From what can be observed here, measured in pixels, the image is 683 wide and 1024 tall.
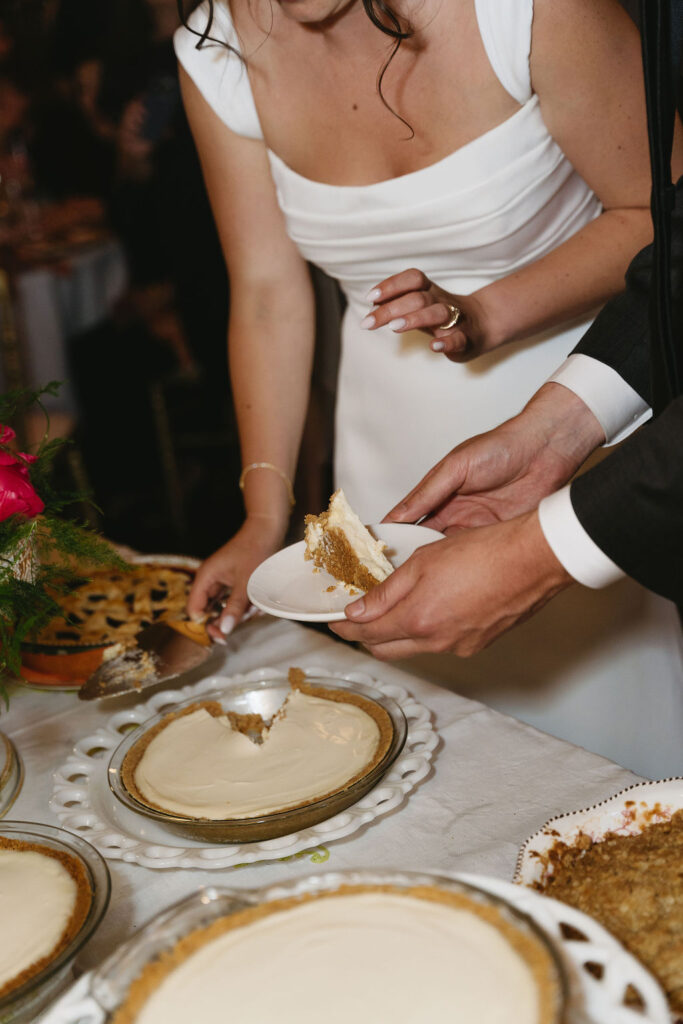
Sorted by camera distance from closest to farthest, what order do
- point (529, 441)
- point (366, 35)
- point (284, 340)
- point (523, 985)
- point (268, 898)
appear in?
1. point (523, 985)
2. point (268, 898)
3. point (529, 441)
4. point (366, 35)
5. point (284, 340)

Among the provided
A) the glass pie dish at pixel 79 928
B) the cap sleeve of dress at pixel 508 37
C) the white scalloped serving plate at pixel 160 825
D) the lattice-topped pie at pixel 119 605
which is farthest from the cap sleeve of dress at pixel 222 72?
the glass pie dish at pixel 79 928

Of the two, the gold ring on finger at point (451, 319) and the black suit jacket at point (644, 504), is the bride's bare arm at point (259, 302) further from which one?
the black suit jacket at point (644, 504)

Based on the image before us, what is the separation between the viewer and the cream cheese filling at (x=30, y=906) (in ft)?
3.26

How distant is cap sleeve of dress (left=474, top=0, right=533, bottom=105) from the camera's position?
177 centimetres

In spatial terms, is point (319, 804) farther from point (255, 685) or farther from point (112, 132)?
point (112, 132)

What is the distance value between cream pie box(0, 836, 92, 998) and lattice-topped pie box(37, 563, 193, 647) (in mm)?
666

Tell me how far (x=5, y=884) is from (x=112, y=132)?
6354 millimetres

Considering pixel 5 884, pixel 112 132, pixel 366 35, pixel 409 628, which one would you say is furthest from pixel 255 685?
pixel 112 132

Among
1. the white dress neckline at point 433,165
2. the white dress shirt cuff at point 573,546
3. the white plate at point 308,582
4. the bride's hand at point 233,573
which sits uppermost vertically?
the white dress neckline at point 433,165

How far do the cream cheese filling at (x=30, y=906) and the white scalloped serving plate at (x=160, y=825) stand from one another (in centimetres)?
14

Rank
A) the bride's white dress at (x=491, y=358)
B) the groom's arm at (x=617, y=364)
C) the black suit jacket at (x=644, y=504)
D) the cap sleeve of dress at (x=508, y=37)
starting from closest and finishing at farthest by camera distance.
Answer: the black suit jacket at (x=644, y=504) < the groom's arm at (x=617, y=364) < the cap sleeve of dress at (x=508, y=37) < the bride's white dress at (x=491, y=358)

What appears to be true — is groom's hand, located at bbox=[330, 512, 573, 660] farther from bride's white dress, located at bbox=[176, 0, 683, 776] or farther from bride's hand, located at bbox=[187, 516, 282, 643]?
bride's white dress, located at bbox=[176, 0, 683, 776]

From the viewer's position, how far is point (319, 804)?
1.22 metres

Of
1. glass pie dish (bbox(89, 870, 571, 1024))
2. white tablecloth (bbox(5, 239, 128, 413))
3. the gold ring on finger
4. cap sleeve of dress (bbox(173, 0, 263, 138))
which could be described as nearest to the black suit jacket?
glass pie dish (bbox(89, 870, 571, 1024))
